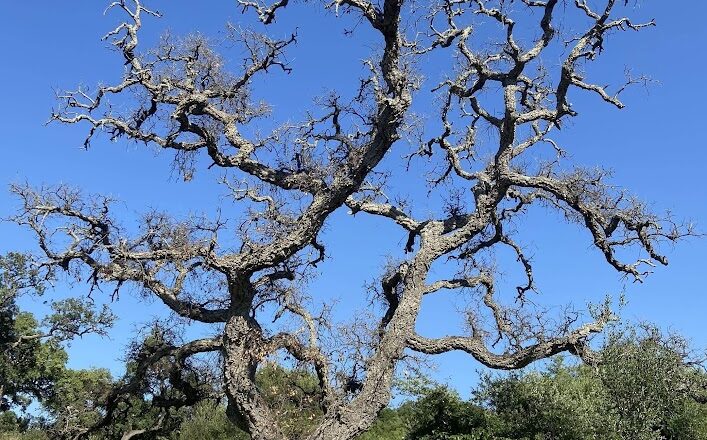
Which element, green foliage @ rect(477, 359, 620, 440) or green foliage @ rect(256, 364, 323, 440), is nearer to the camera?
green foliage @ rect(256, 364, 323, 440)

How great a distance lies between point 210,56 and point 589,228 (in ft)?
28.8

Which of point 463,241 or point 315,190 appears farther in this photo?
point 463,241

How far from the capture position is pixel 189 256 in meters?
13.9

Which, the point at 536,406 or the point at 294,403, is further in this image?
the point at 536,406

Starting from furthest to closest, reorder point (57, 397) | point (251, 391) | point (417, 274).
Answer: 1. point (57, 397)
2. point (417, 274)
3. point (251, 391)

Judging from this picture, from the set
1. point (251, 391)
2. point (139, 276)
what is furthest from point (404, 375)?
point (139, 276)

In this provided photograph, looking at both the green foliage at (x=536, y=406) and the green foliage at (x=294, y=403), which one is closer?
the green foliage at (x=294, y=403)

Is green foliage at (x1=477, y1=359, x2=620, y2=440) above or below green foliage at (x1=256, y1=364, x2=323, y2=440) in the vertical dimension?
above

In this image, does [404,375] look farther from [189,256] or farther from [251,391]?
[189,256]

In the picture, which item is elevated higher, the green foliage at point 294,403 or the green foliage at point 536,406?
the green foliage at point 536,406

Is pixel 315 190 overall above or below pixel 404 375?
above

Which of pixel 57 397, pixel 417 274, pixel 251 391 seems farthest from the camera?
pixel 57 397

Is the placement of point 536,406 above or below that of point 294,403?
above

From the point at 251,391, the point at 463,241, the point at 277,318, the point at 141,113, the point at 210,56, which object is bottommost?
the point at 251,391
